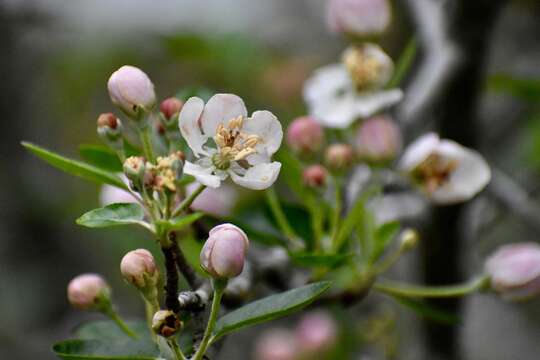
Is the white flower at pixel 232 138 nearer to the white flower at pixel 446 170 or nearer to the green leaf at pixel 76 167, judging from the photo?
the green leaf at pixel 76 167

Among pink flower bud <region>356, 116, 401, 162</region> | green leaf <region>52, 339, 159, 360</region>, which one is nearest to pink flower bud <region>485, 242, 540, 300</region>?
pink flower bud <region>356, 116, 401, 162</region>

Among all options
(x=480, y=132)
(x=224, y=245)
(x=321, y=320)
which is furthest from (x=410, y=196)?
(x=224, y=245)

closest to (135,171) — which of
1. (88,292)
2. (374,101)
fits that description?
(88,292)

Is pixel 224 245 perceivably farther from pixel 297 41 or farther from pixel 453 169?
pixel 297 41

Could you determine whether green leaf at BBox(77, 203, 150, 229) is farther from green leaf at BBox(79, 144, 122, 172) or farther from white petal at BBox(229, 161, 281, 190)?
green leaf at BBox(79, 144, 122, 172)

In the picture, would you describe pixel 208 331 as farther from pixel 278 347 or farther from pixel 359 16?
pixel 278 347
